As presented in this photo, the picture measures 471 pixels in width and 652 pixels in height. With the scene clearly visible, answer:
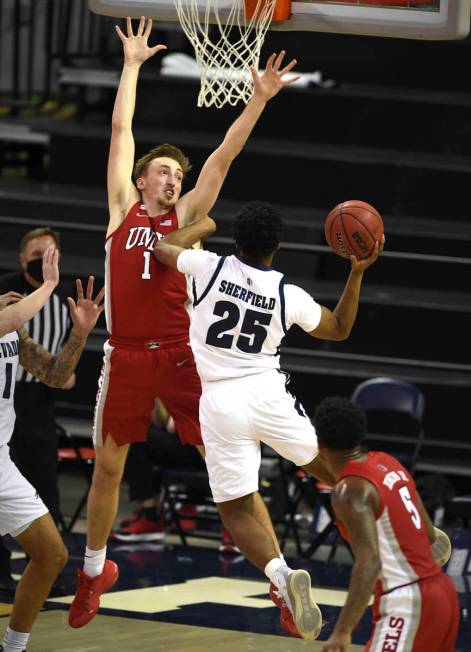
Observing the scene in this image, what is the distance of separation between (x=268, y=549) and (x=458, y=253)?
6.25 meters

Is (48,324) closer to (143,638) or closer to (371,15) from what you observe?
(143,638)

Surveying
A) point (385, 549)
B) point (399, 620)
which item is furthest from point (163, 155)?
point (399, 620)

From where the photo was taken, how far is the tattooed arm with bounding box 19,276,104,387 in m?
6.50

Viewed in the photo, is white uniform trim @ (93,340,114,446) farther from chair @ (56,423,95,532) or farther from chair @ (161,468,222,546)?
chair @ (161,468,222,546)

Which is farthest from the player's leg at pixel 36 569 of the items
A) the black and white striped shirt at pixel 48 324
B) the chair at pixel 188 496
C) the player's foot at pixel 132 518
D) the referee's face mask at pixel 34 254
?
the player's foot at pixel 132 518

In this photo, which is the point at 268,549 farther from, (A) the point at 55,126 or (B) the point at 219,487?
(A) the point at 55,126

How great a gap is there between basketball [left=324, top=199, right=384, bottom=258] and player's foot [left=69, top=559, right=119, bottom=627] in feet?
6.47

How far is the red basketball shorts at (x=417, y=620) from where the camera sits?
493 cm

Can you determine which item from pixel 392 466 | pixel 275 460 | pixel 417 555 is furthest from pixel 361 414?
pixel 275 460

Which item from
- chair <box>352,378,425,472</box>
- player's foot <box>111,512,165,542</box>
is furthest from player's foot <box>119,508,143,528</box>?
chair <box>352,378,425,472</box>

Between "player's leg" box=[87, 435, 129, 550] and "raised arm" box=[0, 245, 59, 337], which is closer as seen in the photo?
"raised arm" box=[0, 245, 59, 337]

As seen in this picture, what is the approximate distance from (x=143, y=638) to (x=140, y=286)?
1723 mm

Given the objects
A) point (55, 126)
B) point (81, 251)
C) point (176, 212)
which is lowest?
point (81, 251)

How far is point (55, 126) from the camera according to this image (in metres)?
14.0
